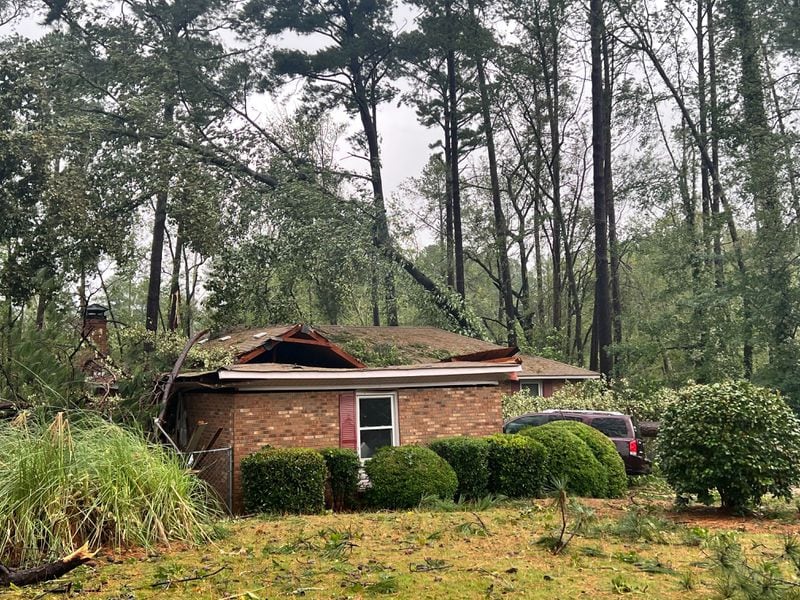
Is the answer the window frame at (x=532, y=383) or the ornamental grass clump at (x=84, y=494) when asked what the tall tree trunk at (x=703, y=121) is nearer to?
the window frame at (x=532, y=383)

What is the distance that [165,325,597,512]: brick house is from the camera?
12.1 m

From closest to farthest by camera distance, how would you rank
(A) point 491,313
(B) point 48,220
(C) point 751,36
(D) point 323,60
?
(B) point 48,220
(C) point 751,36
(D) point 323,60
(A) point 491,313

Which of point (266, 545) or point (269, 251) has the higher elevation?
point (269, 251)

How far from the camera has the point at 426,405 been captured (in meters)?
13.9

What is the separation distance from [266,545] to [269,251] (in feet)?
45.6

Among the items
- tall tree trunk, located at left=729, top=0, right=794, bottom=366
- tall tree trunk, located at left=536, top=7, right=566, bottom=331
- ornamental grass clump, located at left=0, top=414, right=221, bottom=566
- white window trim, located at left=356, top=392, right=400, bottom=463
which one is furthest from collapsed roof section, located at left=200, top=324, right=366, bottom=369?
tall tree trunk, located at left=536, top=7, right=566, bottom=331

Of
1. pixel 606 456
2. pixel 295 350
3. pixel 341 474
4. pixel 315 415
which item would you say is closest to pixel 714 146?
pixel 606 456

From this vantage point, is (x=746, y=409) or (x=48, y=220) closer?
(x=746, y=409)

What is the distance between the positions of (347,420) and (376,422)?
27.0 inches

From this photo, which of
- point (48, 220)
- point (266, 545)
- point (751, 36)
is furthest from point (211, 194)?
point (751, 36)

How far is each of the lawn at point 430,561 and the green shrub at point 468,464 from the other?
277 centimetres

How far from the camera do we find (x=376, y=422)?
13.5m

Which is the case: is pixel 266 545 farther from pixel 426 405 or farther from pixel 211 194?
pixel 211 194

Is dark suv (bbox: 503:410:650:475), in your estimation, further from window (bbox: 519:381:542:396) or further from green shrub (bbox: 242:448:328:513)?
window (bbox: 519:381:542:396)
